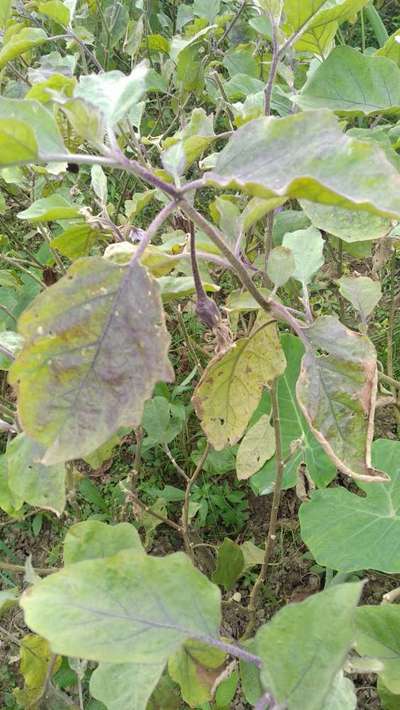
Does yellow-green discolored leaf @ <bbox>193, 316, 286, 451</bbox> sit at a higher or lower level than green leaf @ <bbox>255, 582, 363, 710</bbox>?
lower

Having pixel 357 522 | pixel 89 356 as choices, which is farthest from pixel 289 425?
pixel 89 356

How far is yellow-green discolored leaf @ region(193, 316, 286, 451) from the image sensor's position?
0.79m

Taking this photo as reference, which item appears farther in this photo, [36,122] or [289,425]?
[289,425]

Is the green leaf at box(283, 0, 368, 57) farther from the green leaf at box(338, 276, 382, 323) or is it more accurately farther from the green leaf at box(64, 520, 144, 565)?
the green leaf at box(64, 520, 144, 565)

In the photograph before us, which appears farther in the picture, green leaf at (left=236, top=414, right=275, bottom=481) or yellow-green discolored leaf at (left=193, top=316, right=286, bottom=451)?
green leaf at (left=236, top=414, right=275, bottom=481)

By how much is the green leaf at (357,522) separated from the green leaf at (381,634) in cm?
19

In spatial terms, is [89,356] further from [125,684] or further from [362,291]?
[362,291]

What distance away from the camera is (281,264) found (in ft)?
2.54

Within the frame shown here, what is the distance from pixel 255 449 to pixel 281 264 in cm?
35

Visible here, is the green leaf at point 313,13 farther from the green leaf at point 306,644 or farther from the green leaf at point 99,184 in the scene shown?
the green leaf at point 306,644

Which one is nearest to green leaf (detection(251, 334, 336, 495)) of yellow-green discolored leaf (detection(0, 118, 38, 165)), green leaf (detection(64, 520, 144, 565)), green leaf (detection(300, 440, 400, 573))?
green leaf (detection(300, 440, 400, 573))

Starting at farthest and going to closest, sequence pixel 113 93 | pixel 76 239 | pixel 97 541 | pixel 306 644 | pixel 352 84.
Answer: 1. pixel 352 84
2. pixel 76 239
3. pixel 97 541
4. pixel 113 93
5. pixel 306 644

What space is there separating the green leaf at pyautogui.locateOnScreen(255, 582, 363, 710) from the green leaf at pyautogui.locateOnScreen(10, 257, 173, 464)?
0.18 metres

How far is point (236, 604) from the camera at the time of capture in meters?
1.21
